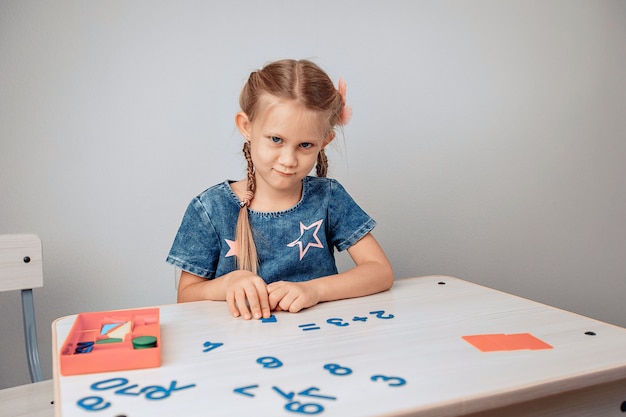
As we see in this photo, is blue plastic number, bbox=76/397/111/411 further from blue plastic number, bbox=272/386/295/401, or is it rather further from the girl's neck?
the girl's neck

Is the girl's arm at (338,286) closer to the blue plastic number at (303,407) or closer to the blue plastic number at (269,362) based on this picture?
the blue plastic number at (269,362)

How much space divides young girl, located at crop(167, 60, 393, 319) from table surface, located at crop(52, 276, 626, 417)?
0.16 meters

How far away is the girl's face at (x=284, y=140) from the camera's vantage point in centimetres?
110

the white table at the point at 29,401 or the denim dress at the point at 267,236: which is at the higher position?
the denim dress at the point at 267,236

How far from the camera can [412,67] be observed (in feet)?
6.35

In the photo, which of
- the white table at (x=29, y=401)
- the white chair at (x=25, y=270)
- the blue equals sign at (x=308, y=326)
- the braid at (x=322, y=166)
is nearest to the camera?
the blue equals sign at (x=308, y=326)

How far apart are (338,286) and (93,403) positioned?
52cm

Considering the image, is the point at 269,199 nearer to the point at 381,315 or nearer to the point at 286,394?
the point at 381,315

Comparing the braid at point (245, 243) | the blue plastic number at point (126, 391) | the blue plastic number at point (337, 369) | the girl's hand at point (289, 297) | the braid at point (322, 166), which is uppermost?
the braid at point (322, 166)

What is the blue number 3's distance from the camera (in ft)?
2.11

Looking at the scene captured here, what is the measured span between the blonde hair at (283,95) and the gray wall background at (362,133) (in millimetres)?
495

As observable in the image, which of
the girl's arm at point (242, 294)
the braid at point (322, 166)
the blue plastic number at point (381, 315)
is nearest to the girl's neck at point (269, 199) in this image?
the braid at point (322, 166)

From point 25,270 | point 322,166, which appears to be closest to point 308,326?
point 322,166

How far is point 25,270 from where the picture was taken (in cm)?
120
